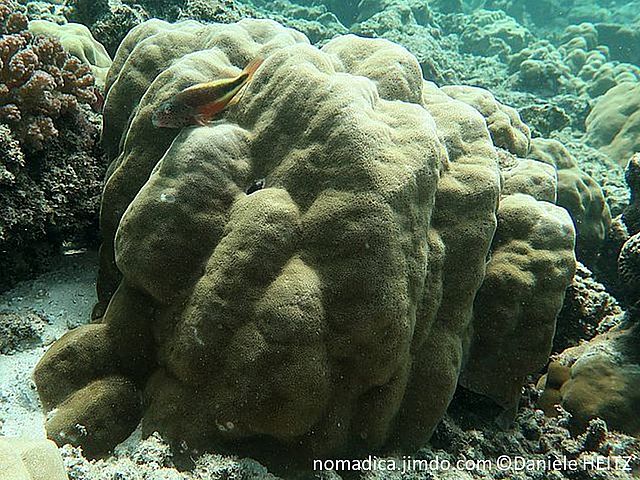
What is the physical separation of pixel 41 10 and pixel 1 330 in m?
7.33

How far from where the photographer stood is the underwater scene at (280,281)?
8.93 feet

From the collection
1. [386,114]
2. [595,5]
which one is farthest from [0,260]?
[595,5]

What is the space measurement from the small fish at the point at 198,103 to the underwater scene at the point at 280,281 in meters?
0.02

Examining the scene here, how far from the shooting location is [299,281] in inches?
107

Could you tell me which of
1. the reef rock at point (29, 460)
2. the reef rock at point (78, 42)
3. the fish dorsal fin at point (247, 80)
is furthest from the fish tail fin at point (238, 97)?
the reef rock at point (78, 42)

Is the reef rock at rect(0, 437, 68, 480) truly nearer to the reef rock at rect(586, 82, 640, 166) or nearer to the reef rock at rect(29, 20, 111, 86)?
the reef rock at rect(29, 20, 111, 86)

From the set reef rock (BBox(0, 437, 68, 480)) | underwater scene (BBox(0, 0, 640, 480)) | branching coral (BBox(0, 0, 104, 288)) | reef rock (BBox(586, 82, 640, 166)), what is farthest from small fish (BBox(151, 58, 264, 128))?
reef rock (BBox(586, 82, 640, 166))

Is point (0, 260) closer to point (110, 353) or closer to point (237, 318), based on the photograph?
point (110, 353)

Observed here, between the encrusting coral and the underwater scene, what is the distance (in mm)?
14

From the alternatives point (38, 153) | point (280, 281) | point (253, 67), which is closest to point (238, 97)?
point (253, 67)

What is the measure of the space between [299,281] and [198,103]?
142 centimetres

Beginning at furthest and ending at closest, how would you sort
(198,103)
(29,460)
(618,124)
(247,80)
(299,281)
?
1. (618,124)
2. (247,80)
3. (198,103)
4. (299,281)
5. (29,460)

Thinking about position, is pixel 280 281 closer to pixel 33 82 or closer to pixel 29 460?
pixel 29 460

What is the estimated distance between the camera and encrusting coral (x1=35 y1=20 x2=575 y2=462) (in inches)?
107
